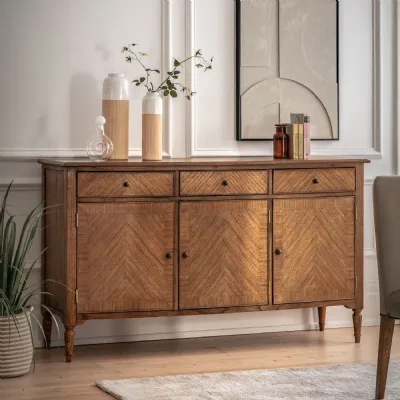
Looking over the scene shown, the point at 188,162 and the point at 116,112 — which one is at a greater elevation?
the point at 116,112

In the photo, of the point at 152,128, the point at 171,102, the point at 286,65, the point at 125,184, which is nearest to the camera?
the point at 125,184

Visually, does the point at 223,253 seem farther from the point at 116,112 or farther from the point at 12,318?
the point at 12,318

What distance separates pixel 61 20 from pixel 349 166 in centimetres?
148

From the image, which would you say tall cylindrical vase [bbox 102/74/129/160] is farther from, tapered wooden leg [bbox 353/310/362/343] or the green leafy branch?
tapered wooden leg [bbox 353/310/362/343]

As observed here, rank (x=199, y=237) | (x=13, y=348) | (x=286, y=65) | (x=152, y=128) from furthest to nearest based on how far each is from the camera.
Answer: (x=286, y=65) < (x=152, y=128) < (x=199, y=237) < (x=13, y=348)

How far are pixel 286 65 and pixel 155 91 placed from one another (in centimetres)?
71

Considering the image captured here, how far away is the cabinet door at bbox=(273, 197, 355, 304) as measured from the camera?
Answer: 156 inches

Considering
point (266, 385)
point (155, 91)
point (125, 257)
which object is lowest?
point (266, 385)

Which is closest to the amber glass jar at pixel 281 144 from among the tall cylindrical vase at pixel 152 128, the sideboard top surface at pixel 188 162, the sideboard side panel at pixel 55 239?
the sideboard top surface at pixel 188 162

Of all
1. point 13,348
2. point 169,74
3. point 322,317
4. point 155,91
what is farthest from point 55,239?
point 322,317

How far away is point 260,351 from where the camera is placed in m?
3.99

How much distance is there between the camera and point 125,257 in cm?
373

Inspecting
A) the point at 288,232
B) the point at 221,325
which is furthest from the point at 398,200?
the point at 221,325

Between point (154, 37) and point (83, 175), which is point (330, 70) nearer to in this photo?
point (154, 37)
